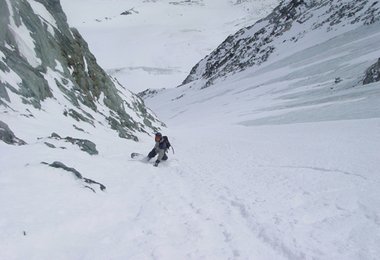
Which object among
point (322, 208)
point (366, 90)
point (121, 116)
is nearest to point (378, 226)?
point (322, 208)

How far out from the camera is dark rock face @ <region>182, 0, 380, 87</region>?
201 ft

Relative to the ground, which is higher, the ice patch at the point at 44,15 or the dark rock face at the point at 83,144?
the ice patch at the point at 44,15

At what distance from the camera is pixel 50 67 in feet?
75.0

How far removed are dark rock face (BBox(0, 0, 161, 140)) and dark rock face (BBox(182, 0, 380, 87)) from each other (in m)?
39.1

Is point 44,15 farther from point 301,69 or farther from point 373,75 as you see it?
point 301,69

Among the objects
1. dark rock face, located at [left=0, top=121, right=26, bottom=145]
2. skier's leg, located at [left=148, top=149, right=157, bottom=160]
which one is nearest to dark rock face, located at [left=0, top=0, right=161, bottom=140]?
dark rock face, located at [left=0, top=121, right=26, bottom=145]

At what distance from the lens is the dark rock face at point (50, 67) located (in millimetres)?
17534

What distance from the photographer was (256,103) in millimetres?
38188

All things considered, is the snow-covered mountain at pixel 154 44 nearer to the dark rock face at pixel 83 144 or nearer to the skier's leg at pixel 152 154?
the skier's leg at pixel 152 154

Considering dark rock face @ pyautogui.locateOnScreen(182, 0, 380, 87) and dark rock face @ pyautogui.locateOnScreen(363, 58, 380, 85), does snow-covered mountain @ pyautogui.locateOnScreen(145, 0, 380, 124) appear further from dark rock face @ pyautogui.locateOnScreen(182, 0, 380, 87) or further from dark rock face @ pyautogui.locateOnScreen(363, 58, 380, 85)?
dark rock face @ pyautogui.locateOnScreen(182, 0, 380, 87)

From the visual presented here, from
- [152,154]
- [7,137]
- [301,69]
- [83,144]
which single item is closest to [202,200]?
[7,137]

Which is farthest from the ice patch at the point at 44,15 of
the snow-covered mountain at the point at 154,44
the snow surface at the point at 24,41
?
the snow-covered mountain at the point at 154,44

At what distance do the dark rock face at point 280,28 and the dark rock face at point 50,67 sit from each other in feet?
128

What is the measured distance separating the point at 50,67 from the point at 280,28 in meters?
65.6
